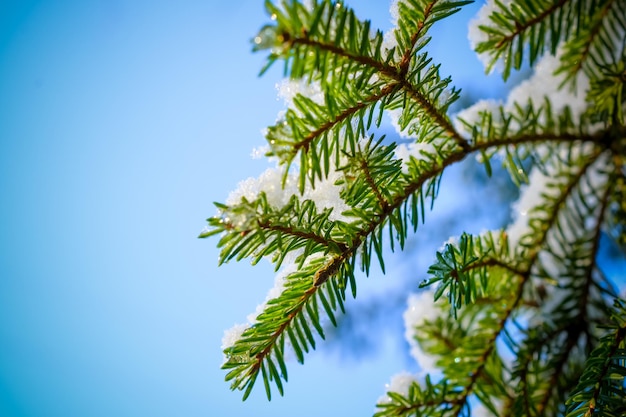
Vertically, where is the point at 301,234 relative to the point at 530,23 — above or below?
below

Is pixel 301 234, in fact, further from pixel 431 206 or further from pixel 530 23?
pixel 530 23

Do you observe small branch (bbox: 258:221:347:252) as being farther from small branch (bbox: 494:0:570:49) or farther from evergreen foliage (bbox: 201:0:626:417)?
small branch (bbox: 494:0:570:49)

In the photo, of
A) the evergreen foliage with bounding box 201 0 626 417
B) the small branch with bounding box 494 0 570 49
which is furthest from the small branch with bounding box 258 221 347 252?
the small branch with bounding box 494 0 570 49

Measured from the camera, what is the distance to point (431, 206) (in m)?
0.66

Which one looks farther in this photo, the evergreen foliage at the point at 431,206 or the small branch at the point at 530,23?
the small branch at the point at 530,23

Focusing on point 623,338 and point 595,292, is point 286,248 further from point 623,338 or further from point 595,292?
point 595,292

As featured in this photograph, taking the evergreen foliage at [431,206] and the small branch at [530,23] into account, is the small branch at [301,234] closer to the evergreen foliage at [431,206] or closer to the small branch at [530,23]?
the evergreen foliage at [431,206]

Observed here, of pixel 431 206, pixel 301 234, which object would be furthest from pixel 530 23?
pixel 301 234

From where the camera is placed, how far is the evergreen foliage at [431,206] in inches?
19.0

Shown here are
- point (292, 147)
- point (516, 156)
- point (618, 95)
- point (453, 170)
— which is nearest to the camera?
point (292, 147)

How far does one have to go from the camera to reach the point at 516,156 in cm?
82

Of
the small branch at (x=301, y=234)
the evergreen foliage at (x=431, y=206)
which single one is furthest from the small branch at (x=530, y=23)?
the small branch at (x=301, y=234)

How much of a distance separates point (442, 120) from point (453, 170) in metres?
0.62

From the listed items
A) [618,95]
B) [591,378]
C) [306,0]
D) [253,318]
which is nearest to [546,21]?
[618,95]
